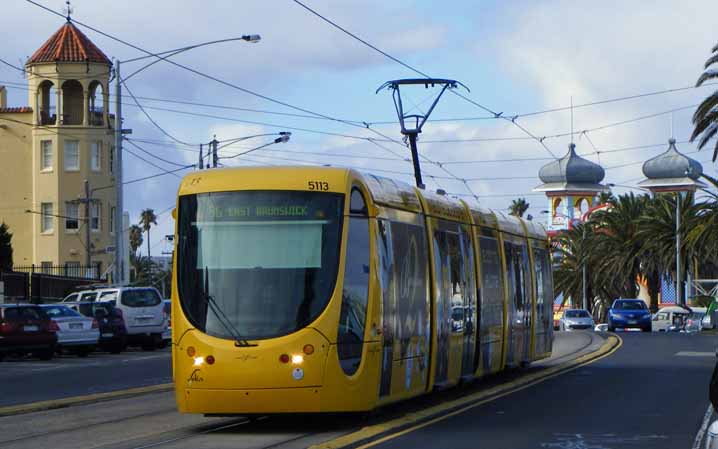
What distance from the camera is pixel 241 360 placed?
15.5 m

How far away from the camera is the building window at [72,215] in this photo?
2741 inches

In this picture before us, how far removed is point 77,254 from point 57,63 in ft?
31.1

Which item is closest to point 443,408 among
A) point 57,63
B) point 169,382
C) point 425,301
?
point 425,301

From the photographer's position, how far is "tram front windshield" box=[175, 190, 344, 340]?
51.5 ft

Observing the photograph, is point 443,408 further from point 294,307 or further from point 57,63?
point 57,63

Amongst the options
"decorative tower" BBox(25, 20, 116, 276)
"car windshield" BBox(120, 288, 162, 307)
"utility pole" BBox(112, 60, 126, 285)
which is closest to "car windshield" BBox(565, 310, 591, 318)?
"decorative tower" BBox(25, 20, 116, 276)

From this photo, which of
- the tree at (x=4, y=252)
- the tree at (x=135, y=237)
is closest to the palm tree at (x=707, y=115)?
the tree at (x=4, y=252)

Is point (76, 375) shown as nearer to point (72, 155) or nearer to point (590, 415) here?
point (590, 415)

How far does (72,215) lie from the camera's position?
69938mm

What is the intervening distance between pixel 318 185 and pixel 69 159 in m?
54.8

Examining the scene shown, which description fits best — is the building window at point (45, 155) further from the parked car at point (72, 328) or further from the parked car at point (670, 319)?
the parked car at point (72, 328)

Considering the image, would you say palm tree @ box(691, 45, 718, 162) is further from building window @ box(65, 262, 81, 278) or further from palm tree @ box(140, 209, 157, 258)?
palm tree @ box(140, 209, 157, 258)

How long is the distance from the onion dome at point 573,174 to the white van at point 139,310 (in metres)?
80.6

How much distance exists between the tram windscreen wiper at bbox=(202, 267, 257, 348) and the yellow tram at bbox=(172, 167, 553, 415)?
0.4 inches
